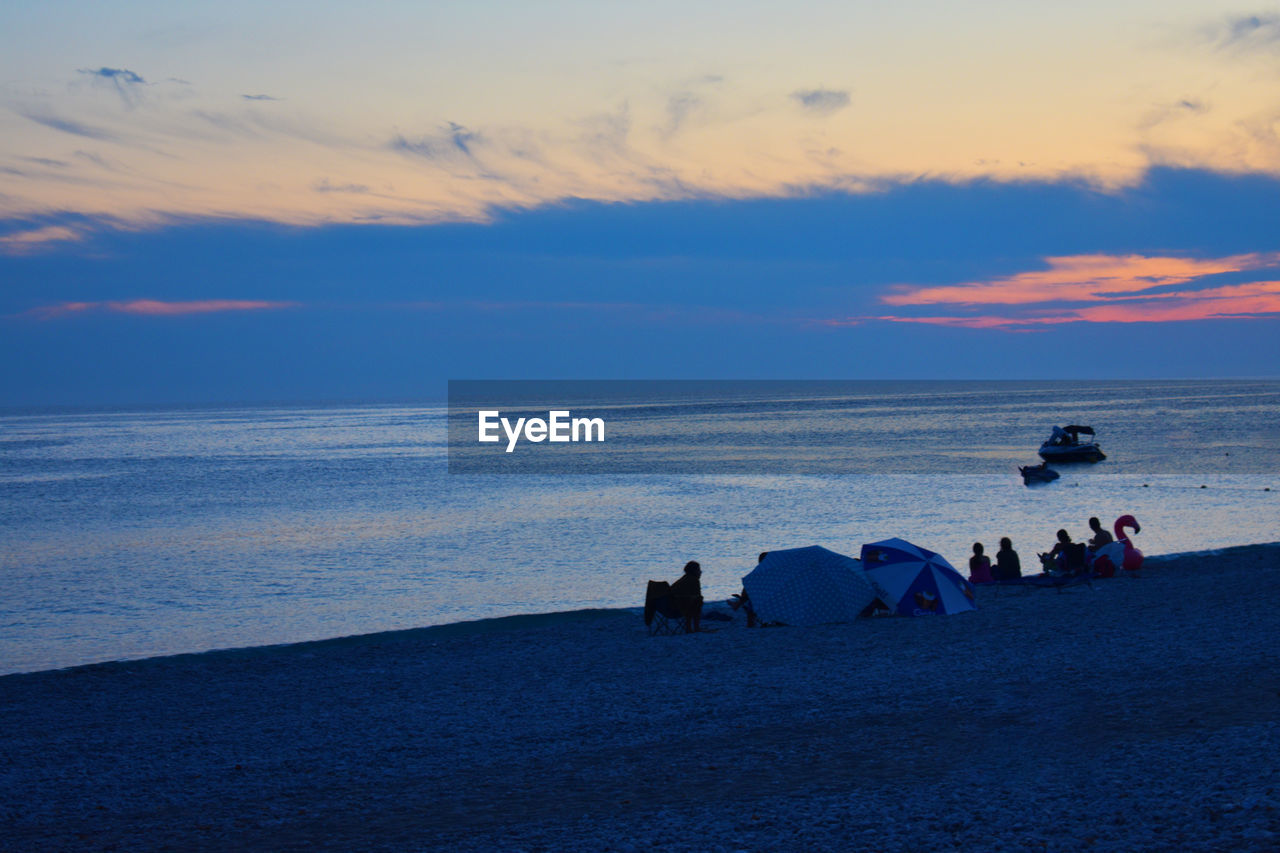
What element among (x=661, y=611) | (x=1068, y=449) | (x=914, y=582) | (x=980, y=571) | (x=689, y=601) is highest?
(x=1068, y=449)

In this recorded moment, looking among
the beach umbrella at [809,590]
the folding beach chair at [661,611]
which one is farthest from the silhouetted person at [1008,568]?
the folding beach chair at [661,611]

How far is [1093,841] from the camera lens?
6.89 metres

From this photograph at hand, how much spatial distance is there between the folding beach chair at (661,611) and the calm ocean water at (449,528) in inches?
234

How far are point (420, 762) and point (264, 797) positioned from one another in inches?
58.8

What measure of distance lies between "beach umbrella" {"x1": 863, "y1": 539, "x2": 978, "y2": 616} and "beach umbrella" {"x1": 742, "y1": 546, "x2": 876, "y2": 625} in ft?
1.20

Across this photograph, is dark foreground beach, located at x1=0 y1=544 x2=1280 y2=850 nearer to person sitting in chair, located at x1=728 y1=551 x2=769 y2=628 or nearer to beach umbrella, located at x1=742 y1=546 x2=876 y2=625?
beach umbrella, located at x1=742 y1=546 x2=876 y2=625

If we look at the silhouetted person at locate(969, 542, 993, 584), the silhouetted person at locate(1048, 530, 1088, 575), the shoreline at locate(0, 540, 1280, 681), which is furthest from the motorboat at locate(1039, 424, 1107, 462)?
the shoreline at locate(0, 540, 1280, 681)

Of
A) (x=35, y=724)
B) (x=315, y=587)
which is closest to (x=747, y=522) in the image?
(x=315, y=587)

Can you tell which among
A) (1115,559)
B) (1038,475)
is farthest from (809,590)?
(1038,475)

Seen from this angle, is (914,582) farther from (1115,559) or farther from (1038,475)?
(1038,475)

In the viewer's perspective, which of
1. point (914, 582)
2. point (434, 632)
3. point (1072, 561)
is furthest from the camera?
point (1072, 561)

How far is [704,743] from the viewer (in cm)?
1020

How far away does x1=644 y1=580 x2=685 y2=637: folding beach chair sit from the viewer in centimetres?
1795

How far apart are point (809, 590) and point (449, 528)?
25312 millimetres
